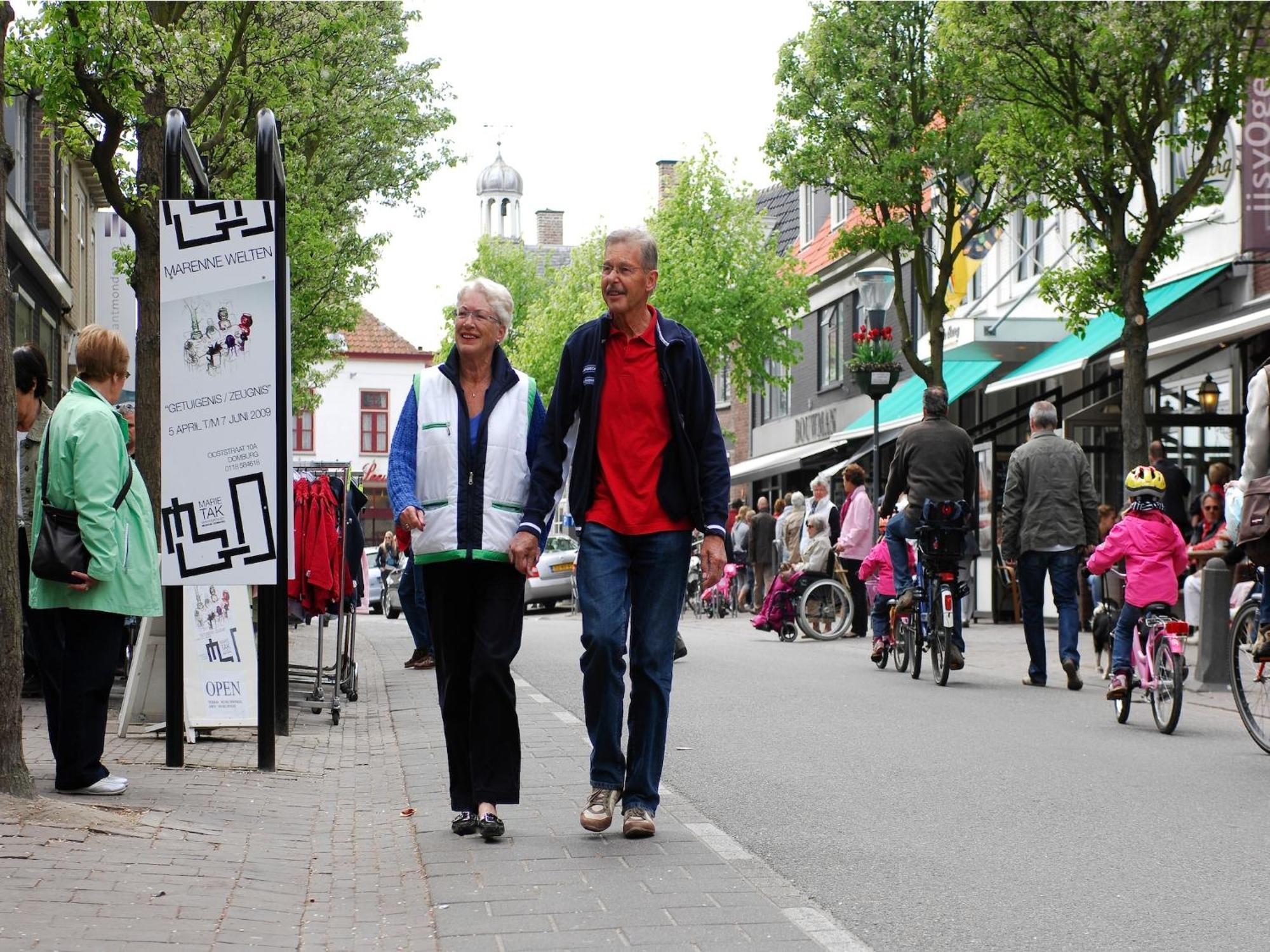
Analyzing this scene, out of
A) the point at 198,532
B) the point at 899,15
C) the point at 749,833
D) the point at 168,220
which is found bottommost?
the point at 749,833

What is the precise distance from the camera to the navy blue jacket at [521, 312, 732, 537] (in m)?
6.15

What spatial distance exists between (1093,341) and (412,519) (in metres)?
16.8

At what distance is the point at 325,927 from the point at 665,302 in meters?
35.4

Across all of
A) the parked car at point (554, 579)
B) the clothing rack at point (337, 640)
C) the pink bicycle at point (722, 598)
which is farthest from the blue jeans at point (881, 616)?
the parked car at point (554, 579)

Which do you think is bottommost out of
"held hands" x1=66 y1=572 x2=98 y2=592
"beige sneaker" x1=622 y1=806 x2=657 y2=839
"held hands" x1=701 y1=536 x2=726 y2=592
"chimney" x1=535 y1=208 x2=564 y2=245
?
"beige sneaker" x1=622 y1=806 x2=657 y2=839

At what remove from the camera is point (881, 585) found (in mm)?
15406

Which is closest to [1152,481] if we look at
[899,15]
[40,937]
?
[40,937]

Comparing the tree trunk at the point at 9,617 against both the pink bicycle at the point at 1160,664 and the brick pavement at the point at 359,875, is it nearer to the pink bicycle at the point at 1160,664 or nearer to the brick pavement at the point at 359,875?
the brick pavement at the point at 359,875

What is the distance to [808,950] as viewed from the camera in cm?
465

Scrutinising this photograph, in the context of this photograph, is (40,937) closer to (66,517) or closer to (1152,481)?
(66,517)

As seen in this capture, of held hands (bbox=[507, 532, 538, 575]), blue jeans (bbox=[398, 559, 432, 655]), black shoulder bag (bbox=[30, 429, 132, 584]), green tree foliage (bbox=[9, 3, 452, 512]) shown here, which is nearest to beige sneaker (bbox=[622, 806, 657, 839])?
held hands (bbox=[507, 532, 538, 575])

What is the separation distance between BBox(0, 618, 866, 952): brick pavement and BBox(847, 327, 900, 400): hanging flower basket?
1532cm

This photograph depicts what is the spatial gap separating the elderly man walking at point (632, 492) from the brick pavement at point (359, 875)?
39cm

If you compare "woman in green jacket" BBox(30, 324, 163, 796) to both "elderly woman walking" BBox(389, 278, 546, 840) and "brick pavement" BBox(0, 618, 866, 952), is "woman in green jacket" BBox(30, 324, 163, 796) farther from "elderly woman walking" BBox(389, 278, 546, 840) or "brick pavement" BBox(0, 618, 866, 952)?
"elderly woman walking" BBox(389, 278, 546, 840)
